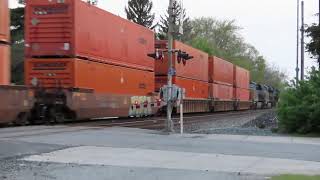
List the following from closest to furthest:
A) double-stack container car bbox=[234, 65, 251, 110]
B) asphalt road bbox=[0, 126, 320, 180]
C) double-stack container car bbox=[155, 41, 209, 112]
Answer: asphalt road bbox=[0, 126, 320, 180]
double-stack container car bbox=[155, 41, 209, 112]
double-stack container car bbox=[234, 65, 251, 110]

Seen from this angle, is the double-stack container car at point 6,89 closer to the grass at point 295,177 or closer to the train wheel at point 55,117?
the train wheel at point 55,117

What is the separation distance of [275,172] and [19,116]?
1458 cm

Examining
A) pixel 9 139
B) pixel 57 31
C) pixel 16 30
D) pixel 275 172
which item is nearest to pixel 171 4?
pixel 57 31

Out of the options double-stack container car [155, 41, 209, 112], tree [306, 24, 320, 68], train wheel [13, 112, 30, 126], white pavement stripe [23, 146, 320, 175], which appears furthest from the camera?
double-stack container car [155, 41, 209, 112]

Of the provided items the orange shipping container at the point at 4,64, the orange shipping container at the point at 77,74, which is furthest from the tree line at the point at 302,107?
the orange shipping container at the point at 4,64

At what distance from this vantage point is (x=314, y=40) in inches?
1471

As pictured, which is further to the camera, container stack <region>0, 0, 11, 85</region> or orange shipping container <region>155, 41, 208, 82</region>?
orange shipping container <region>155, 41, 208, 82</region>

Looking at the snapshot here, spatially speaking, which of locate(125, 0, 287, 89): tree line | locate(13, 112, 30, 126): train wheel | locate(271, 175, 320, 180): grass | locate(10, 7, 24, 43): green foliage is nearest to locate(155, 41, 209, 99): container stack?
locate(13, 112, 30, 126): train wheel

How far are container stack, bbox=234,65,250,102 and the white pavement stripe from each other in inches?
1784

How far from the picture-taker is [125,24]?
1316 inches

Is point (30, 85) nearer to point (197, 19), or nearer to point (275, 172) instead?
point (275, 172)

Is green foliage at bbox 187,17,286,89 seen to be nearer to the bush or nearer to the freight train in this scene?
the freight train

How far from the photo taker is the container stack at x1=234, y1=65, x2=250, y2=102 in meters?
60.6

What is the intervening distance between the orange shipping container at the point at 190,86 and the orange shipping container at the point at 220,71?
233cm
